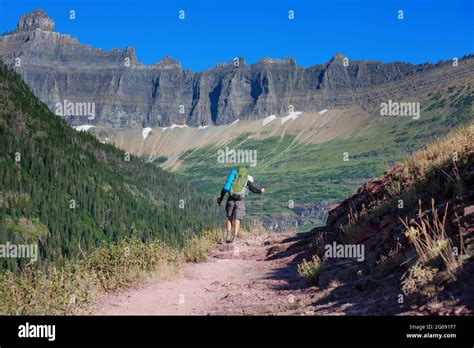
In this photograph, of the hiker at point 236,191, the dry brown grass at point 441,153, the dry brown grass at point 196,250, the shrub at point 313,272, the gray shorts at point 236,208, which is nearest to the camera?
the shrub at point 313,272

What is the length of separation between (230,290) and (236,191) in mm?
7725

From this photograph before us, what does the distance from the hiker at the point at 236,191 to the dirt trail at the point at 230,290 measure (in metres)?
2.09

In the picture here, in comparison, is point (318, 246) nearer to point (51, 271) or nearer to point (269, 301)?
point (269, 301)

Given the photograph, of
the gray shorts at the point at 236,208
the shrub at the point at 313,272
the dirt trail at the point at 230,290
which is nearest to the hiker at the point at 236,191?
the gray shorts at the point at 236,208

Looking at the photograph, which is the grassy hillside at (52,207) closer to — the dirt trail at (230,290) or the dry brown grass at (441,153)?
the dirt trail at (230,290)

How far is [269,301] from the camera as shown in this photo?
1123 centimetres

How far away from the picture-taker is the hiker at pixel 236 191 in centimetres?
2061

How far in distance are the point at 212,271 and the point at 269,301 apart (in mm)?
5234

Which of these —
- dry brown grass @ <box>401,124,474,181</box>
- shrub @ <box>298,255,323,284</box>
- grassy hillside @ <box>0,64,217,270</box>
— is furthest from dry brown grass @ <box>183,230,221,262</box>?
grassy hillside @ <box>0,64,217,270</box>

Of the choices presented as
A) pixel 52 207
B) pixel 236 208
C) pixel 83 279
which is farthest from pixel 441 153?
pixel 52 207

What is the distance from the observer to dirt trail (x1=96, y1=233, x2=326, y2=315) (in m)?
10.8

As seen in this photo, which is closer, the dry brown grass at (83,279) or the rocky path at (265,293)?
the rocky path at (265,293)

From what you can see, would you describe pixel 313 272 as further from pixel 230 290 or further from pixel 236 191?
pixel 236 191
